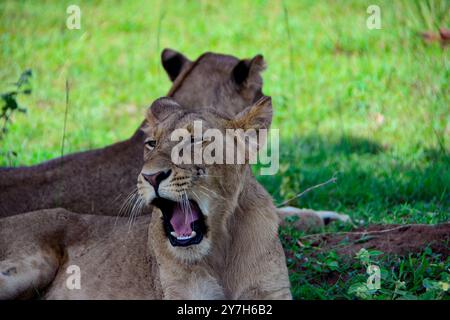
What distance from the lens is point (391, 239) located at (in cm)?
488

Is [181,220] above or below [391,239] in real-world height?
above

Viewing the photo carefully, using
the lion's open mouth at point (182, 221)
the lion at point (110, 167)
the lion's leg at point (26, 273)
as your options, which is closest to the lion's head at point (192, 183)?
the lion's open mouth at point (182, 221)

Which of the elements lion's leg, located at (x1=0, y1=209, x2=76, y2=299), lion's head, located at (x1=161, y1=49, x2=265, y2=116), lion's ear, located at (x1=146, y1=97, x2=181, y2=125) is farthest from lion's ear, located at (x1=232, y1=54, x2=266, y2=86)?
lion's ear, located at (x1=146, y1=97, x2=181, y2=125)

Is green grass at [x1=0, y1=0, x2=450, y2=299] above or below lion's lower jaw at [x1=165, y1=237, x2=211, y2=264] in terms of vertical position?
above

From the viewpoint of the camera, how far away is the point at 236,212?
12.9ft

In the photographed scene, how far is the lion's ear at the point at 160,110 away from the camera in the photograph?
4035 mm

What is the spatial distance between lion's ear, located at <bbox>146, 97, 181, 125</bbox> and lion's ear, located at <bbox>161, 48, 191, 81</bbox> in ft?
7.42

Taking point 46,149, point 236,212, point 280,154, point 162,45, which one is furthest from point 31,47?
point 236,212

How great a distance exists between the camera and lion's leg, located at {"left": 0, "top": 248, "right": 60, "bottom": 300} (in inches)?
167

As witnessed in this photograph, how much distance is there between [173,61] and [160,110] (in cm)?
237

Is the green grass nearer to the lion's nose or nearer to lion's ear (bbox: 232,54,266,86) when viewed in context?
lion's ear (bbox: 232,54,266,86)

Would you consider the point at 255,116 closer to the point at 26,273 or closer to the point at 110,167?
the point at 26,273

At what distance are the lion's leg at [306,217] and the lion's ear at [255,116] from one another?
164 centimetres

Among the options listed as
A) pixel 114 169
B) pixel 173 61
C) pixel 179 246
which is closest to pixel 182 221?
pixel 179 246
